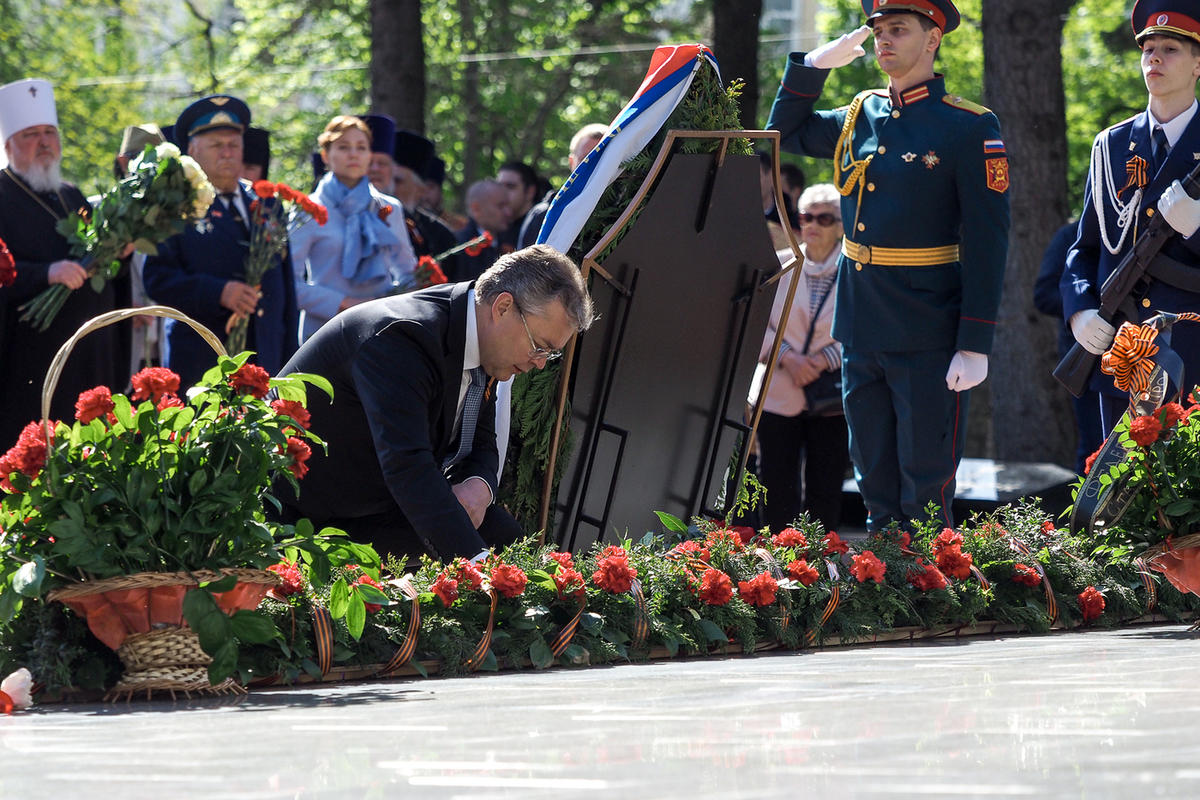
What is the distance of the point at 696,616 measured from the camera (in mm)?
5027

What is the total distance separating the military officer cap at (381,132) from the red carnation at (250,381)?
672 cm

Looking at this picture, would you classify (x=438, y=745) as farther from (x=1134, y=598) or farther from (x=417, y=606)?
(x=1134, y=598)

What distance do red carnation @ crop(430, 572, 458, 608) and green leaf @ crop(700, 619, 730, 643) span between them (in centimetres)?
78

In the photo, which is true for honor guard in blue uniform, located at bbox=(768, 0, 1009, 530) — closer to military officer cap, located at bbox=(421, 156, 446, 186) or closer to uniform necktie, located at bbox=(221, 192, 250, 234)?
uniform necktie, located at bbox=(221, 192, 250, 234)

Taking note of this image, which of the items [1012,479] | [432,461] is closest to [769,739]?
[432,461]

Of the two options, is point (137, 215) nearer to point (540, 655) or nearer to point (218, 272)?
point (218, 272)

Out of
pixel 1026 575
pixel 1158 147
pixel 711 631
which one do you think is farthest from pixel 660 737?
pixel 1158 147

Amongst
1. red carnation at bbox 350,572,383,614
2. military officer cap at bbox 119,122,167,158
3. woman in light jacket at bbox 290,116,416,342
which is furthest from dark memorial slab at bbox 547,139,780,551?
military officer cap at bbox 119,122,167,158

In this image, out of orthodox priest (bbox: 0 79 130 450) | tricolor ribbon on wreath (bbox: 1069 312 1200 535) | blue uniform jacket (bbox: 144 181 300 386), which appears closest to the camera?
tricolor ribbon on wreath (bbox: 1069 312 1200 535)

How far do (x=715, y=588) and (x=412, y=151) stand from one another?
7931mm

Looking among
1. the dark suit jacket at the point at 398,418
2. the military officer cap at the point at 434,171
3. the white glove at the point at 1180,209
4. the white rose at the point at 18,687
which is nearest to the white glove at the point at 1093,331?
the white glove at the point at 1180,209

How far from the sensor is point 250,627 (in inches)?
162

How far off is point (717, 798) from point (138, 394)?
190 cm

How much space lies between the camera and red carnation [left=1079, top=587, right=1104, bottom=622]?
5738 millimetres
